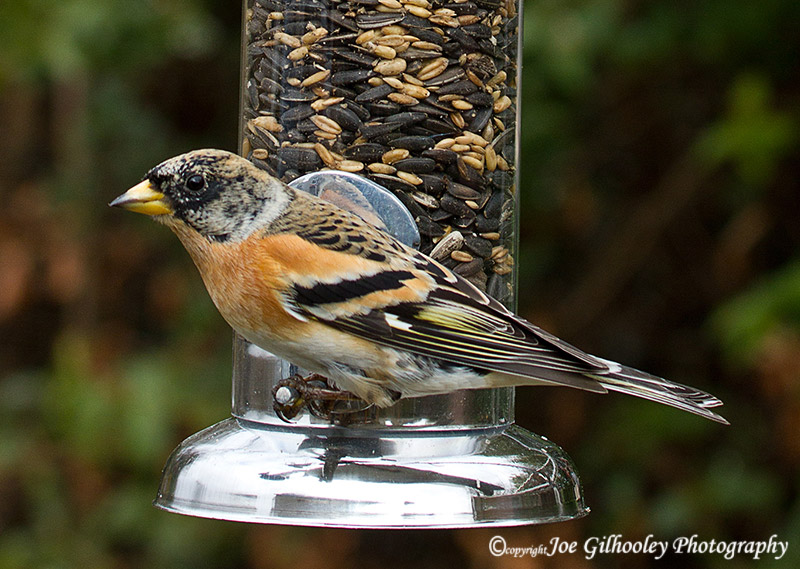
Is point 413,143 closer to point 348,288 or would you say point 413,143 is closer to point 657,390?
point 348,288

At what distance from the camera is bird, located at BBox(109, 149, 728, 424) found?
9.89 feet

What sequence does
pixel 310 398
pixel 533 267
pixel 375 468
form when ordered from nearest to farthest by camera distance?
1. pixel 375 468
2. pixel 310 398
3. pixel 533 267

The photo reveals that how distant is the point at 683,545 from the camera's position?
6094 millimetres

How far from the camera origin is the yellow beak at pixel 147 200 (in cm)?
311

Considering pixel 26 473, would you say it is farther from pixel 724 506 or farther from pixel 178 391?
pixel 724 506

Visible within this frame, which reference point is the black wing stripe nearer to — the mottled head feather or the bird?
the bird

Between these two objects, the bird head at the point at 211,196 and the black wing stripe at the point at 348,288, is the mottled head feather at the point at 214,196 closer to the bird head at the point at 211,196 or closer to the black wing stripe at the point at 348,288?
the bird head at the point at 211,196

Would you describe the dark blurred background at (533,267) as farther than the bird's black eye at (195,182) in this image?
Yes

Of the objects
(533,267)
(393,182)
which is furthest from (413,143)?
(533,267)

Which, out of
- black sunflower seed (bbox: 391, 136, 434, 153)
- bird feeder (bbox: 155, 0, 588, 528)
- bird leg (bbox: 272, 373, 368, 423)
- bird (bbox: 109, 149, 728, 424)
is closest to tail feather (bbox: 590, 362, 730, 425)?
bird (bbox: 109, 149, 728, 424)

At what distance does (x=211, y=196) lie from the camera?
125 inches

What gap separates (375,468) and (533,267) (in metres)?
4.05

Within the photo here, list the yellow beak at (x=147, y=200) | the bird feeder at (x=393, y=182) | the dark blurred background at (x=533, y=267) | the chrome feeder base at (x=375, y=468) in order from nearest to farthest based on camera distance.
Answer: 1. the chrome feeder base at (x=375, y=468)
2. the bird feeder at (x=393, y=182)
3. the yellow beak at (x=147, y=200)
4. the dark blurred background at (x=533, y=267)

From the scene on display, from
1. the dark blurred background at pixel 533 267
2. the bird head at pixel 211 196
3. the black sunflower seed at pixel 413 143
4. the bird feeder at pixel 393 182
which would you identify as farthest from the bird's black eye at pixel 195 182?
the dark blurred background at pixel 533 267
